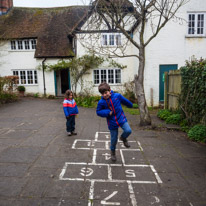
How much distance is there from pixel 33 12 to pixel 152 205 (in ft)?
71.4

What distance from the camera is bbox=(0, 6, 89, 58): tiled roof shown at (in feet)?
56.2

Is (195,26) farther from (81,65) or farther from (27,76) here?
(27,76)

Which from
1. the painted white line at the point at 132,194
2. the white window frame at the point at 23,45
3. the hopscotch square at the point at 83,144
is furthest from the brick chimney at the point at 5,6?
the painted white line at the point at 132,194

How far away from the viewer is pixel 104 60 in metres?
16.2

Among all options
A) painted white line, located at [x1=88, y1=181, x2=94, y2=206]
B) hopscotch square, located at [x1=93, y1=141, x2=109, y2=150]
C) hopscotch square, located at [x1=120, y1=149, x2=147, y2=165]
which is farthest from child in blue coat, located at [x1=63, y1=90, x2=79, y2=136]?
painted white line, located at [x1=88, y1=181, x2=94, y2=206]

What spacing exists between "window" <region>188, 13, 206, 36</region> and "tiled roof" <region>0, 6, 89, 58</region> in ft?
29.5

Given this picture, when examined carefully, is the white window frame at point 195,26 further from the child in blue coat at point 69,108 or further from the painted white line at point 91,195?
the painted white line at point 91,195

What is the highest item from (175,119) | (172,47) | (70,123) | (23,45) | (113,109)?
(23,45)

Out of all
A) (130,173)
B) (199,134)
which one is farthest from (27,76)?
(130,173)

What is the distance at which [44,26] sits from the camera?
733 inches

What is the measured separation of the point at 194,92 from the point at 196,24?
28.0 ft

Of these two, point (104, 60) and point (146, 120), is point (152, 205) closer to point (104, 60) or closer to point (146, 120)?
point (146, 120)

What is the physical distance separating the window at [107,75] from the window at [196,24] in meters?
6.12

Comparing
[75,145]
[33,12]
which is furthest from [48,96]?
[75,145]
